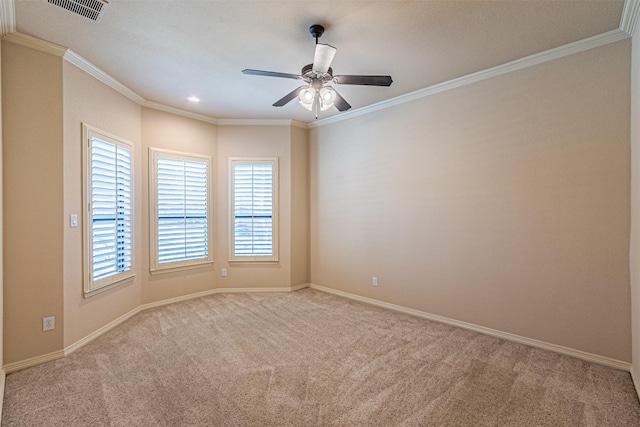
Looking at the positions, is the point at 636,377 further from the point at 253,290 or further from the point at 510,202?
the point at 253,290

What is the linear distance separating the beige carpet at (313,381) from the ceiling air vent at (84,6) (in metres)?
2.87

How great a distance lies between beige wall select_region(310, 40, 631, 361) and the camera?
8.87 feet

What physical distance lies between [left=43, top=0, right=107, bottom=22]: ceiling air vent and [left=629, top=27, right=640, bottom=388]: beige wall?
398cm

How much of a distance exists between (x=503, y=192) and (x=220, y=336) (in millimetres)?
3393

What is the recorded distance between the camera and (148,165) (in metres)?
4.26

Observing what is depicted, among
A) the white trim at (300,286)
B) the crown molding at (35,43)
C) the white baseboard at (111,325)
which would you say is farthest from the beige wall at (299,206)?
the crown molding at (35,43)

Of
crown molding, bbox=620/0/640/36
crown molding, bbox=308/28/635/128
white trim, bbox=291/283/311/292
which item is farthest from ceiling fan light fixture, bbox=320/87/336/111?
white trim, bbox=291/283/311/292

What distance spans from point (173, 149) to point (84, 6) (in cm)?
235

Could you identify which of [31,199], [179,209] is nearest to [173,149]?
[179,209]

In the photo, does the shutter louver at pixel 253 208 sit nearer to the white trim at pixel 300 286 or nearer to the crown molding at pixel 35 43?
the white trim at pixel 300 286

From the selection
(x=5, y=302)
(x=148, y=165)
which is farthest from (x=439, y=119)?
(x=5, y=302)

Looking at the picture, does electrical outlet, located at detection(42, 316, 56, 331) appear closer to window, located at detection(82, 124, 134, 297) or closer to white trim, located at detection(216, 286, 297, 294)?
window, located at detection(82, 124, 134, 297)

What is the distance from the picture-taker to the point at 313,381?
2506 millimetres

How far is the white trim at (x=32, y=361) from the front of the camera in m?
2.62
